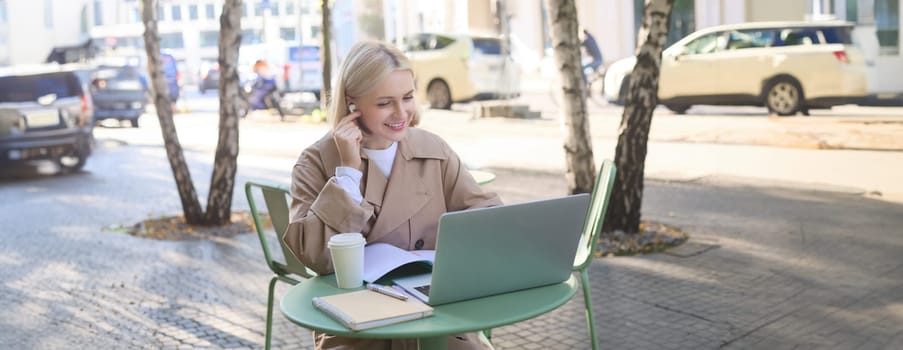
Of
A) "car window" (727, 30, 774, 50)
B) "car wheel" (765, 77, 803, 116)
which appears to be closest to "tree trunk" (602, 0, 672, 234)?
"car wheel" (765, 77, 803, 116)

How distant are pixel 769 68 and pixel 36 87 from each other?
36.6ft

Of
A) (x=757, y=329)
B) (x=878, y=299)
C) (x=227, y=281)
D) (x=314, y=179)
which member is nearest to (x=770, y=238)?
(x=878, y=299)

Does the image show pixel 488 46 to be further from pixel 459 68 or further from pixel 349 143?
pixel 349 143

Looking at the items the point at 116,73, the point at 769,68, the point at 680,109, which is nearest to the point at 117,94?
the point at 116,73

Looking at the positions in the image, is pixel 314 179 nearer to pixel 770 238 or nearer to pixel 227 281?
pixel 227 281

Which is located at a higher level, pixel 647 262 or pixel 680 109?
pixel 680 109

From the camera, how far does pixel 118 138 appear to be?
19.9m

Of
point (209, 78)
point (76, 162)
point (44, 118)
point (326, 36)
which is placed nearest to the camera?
point (44, 118)

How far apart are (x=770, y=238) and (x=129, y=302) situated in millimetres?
4237

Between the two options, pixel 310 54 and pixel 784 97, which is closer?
pixel 784 97

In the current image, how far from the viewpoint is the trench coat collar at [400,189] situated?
3113mm

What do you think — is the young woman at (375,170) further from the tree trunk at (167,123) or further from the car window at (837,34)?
the car window at (837,34)

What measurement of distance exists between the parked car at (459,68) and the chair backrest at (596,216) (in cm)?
1693

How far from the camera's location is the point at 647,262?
21.2 ft
